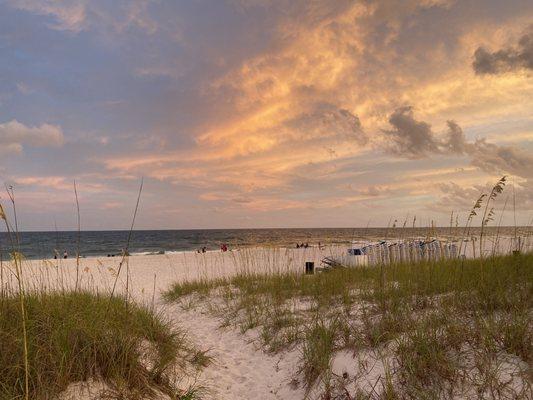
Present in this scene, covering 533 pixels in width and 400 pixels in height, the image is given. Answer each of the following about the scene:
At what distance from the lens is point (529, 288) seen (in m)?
5.19

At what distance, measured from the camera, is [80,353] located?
155 inches

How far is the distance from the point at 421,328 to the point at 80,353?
11.6ft

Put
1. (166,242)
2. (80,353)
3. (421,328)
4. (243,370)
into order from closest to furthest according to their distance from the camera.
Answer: (80,353) < (421,328) < (243,370) < (166,242)

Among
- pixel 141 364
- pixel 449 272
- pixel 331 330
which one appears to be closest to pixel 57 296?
pixel 141 364

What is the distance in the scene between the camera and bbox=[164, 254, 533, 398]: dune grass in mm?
3557

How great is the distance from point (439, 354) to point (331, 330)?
5.10 ft

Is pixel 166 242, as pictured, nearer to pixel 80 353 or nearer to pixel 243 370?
pixel 243 370

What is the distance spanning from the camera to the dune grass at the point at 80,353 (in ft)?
11.7

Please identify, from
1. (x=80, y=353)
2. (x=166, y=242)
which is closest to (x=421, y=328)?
(x=80, y=353)

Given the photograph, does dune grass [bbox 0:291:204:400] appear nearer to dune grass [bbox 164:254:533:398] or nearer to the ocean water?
the ocean water

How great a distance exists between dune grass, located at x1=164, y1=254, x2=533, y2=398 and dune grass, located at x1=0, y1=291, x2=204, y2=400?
1669 mm

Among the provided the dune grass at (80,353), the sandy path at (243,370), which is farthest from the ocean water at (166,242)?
the sandy path at (243,370)

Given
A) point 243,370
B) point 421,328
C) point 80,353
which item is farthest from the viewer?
point 243,370

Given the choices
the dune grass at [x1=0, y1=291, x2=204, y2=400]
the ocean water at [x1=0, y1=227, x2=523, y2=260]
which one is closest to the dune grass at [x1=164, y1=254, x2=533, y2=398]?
the ocean water at [x1=0, y1=227, x2=523, y2=260]
